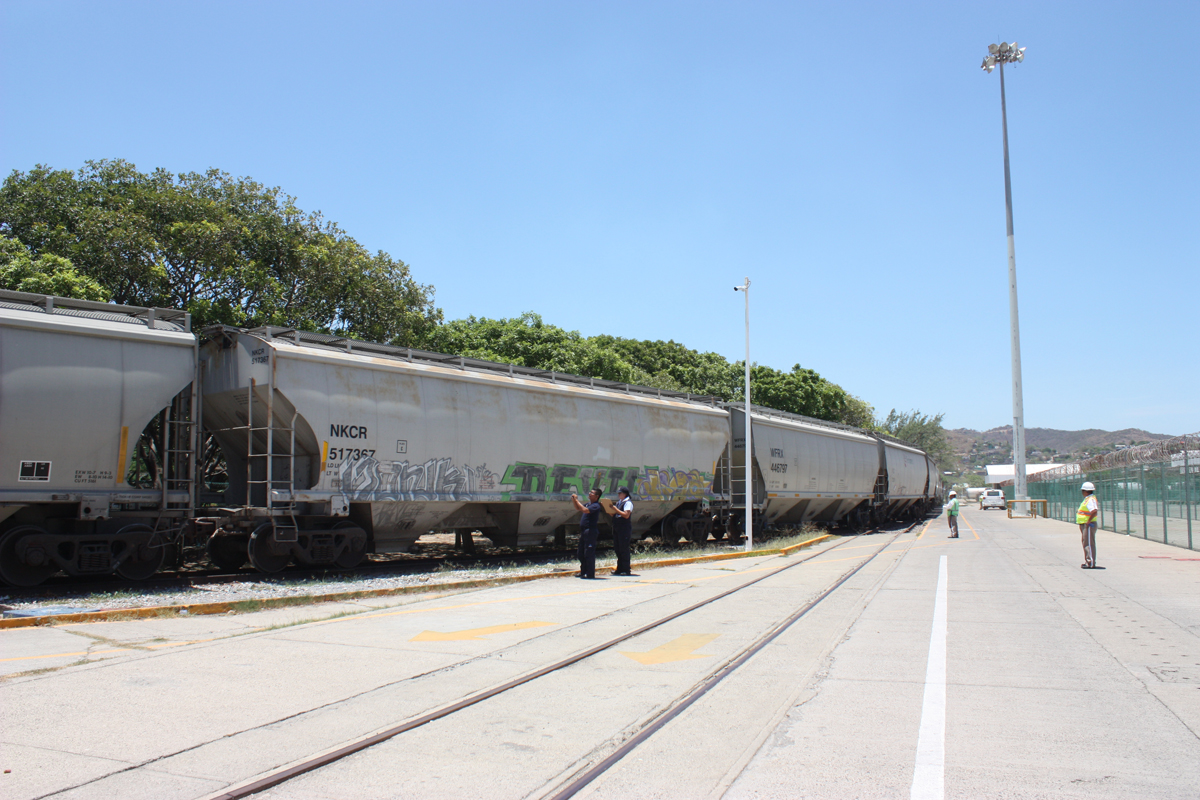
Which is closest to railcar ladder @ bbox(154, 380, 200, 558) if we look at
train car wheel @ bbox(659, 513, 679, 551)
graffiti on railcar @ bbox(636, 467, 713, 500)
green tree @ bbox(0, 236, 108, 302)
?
green tree @ bbox(0, 236, 108, 302)

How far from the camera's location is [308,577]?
12.8 m

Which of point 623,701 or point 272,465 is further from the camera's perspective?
point 272,465

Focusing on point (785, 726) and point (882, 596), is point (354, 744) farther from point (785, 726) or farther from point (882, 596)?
point (882, 596)

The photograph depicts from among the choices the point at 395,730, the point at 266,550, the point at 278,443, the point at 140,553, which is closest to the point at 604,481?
the point at 278,443

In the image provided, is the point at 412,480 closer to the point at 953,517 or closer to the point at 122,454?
the point at 122,454

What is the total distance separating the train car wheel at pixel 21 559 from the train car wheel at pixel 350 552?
13.1 ft

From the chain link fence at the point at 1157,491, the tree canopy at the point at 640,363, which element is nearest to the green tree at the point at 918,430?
the tree canopy at the point at 640,363

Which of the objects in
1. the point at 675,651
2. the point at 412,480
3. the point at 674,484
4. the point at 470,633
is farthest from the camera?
the point at 674,484

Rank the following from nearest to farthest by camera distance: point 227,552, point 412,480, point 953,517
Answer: point 227,552
point 412,480
point 953,517

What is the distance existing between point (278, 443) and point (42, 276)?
6799mm

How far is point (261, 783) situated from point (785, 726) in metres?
3.20

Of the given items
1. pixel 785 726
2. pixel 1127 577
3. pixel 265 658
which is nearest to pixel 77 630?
pixel 265 658

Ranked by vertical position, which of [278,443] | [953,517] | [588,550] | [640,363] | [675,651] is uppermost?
[640,363]

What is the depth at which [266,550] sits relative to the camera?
12273 millimetres
